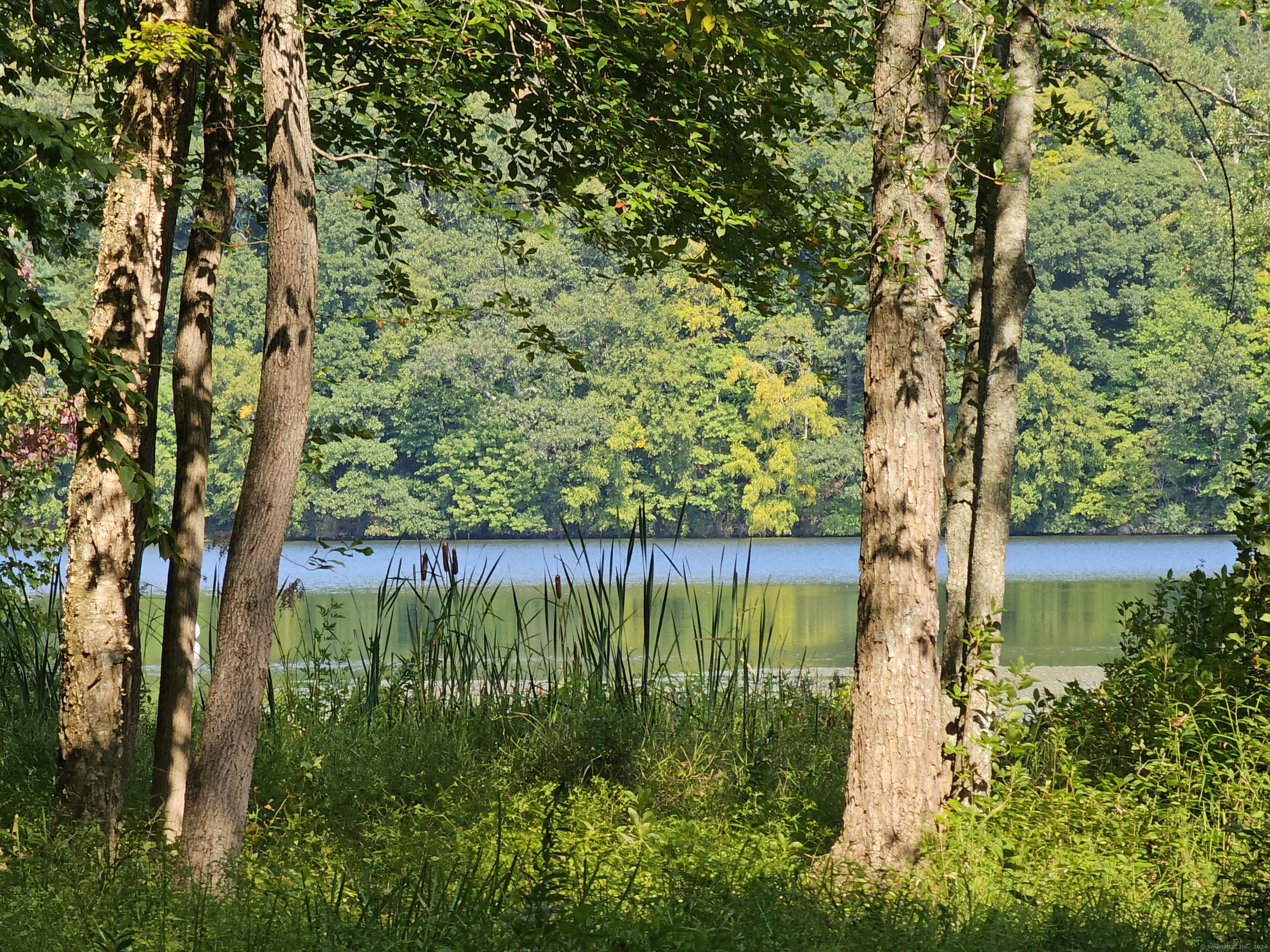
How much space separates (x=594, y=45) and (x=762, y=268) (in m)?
1.22

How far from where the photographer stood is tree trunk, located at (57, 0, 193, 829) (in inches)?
159

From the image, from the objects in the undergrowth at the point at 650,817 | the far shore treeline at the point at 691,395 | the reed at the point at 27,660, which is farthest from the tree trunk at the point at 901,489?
the far shore treeline at the point at 691,395

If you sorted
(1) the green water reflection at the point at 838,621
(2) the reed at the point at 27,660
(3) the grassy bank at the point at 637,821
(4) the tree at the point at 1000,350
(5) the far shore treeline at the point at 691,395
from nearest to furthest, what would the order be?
(3) the grassy bank at the point at 637,821 < (4) the tree at the point at 1000,350 < (2) the reed at the point at 27,660 < (1) the green water reflection at the point at 838,621 < (5) the far shore treeline at the point at 691,395

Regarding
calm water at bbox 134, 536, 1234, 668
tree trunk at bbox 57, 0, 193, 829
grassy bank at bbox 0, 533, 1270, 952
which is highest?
tree trunk at bbox 57, 0, 193, 829

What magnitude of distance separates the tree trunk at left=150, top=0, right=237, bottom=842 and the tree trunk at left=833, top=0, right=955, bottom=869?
2373 mm

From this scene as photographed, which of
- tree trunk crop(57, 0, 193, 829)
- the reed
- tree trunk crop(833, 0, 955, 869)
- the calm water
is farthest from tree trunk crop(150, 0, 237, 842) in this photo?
tree trunk crop(833, 0, 955, 869)

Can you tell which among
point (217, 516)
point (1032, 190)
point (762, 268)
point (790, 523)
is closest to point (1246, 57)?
point (1032, 190)

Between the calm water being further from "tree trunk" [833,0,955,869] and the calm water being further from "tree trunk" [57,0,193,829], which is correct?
"tree trunk" [833,0,955,869]

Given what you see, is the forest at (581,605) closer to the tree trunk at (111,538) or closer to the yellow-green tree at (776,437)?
the tree trunk at (111,538)

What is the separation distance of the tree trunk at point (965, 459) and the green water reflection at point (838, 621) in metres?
4.68

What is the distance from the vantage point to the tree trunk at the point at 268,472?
12.9 ft

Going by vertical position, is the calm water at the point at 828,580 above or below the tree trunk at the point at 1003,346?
below

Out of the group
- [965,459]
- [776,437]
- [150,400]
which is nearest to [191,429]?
[150,400]

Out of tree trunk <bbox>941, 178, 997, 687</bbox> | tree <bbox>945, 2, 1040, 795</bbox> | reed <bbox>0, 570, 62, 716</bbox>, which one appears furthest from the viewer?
reed <bbox>0, 570, 62, 716</bbox>
